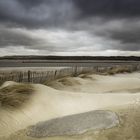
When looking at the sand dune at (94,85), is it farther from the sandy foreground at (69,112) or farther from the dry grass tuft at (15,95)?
the dry grass tuft at (15,95)

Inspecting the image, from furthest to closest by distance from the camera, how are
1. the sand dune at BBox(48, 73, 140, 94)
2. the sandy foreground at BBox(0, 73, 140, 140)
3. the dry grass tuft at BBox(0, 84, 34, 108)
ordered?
1. the sand dune at BBox(48, 73, 140, 94)
2. the dry grass tuft at BBox(0, 84, 34, 108)
3. the sandy foreground at BBox(0, 73, 140, 140)

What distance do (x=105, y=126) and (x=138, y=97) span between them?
11.2 ft

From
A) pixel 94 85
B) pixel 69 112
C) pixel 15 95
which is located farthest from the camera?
pixel 94 85

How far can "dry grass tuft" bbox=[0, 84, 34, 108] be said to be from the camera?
902 cm

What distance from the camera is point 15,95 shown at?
9281 mm

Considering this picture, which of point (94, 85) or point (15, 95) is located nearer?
point (15, 95)

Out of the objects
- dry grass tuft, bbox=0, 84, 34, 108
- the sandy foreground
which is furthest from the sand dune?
dry grass tuft, bbox=0, 84, 34, 108

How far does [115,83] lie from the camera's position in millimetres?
21484

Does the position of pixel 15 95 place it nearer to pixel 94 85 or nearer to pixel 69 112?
pixel 69 112

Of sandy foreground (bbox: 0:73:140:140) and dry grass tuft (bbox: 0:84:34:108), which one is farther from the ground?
dry grass tuft (bbox: 0:84:34:108)

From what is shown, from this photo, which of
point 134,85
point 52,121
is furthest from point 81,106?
point 134,85

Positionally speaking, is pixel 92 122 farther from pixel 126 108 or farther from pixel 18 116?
pixel 18 116

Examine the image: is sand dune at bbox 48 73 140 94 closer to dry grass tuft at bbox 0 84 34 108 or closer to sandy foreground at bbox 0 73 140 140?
sandy foreground at bbox 0 73 140 140

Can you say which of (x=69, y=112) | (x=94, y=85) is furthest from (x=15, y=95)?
(x=94, y=85)
